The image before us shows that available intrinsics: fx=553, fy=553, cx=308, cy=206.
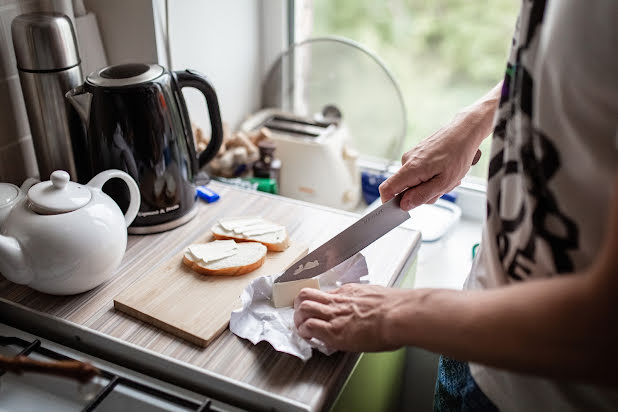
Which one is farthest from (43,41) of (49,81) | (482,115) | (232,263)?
(482,115)

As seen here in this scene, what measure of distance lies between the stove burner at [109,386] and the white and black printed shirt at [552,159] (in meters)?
0.35

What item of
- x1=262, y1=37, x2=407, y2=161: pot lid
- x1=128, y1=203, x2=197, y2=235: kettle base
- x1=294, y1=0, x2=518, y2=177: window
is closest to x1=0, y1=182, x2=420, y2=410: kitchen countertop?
x1=128, y1=203, x2=197, y2=235: kettle base

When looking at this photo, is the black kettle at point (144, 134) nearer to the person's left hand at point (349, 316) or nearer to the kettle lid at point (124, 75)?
the kettle lid at point (124, 75)

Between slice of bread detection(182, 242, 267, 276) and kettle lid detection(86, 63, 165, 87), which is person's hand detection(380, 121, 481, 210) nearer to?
slice of bread detection(182, 242, 267, 276)

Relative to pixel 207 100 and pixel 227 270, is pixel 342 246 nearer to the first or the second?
pixel 227 270

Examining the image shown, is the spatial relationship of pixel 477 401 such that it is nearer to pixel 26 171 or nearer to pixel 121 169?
pixel 121 169

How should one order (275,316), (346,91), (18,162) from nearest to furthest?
(275,316)
(18,162)
(346,91)

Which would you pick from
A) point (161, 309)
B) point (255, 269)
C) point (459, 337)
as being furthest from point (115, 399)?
point (459, 337)

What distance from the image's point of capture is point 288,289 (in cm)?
78

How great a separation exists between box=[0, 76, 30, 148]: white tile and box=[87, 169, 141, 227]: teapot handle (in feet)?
0.90

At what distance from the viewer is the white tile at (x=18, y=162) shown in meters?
0.98

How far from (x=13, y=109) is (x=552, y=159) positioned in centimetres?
88

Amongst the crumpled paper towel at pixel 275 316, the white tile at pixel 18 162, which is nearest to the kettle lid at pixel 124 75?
the white tile at pixel 18 162

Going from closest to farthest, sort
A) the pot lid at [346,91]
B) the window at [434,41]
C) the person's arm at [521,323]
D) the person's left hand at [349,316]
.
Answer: the person's arm at [521,323] → the person's left hand at [349,316] → the pot lid at [346,91] → the window at [434,41]
